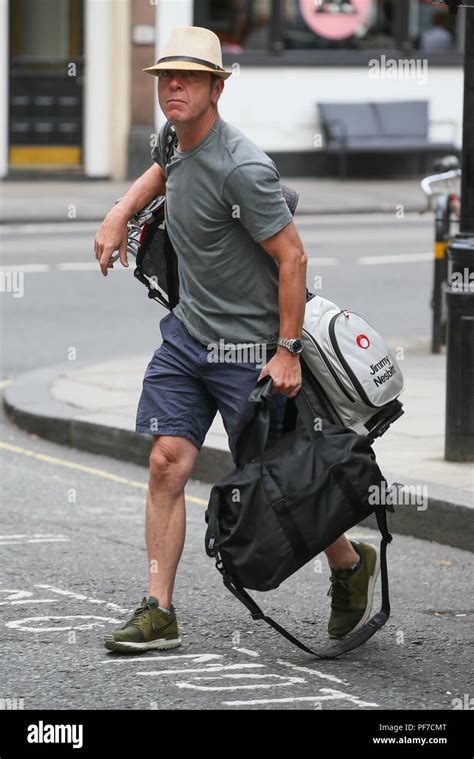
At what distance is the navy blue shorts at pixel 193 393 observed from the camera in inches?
211

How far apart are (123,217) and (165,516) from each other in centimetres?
103

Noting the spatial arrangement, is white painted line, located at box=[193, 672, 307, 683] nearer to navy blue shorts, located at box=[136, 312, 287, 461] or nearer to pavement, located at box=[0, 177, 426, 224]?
navy blue shorts, located at box=[136, 312, 287, 461]

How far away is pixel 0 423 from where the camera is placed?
9711mm

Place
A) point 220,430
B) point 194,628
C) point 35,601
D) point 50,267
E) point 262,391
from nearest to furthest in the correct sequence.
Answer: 1. point 262,391
2. point 194,628
3. point 35,601
4. point 220,430
5. point 50,267

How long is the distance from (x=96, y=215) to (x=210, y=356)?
15233 mm

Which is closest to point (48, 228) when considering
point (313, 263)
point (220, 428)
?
point (313, 263)

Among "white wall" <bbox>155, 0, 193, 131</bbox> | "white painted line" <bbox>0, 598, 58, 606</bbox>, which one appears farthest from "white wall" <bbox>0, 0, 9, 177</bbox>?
"white painted line" <bbox>0, 598, 58, 606</bbox>

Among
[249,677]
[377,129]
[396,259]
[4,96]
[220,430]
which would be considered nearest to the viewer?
[249,677]

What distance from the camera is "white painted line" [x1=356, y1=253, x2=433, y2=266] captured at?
1673 cm

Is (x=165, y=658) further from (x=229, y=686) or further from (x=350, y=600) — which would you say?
(x=350, y=600)

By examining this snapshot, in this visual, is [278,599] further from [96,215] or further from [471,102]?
[96,215]

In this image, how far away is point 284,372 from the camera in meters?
5.20

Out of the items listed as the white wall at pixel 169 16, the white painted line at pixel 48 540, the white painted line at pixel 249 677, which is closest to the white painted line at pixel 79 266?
the white wall at pixel 169 16

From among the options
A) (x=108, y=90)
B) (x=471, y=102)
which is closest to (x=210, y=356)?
(x=471, y=102)
